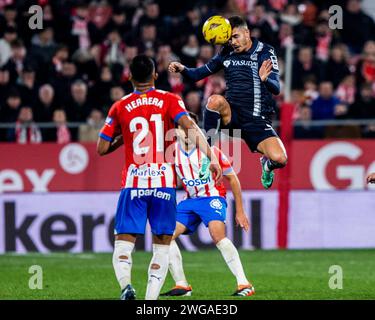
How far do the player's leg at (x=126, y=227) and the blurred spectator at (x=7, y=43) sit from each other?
9.55 metres

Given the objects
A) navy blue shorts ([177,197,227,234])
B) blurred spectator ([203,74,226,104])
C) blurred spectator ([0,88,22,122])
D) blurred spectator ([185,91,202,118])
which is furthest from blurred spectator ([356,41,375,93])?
navy blue shorts ([177,197,227,234])

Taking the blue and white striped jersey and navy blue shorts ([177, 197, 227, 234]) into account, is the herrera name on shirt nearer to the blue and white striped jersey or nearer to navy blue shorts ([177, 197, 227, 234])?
the blue and white striped jersey

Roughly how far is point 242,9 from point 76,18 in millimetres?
3291

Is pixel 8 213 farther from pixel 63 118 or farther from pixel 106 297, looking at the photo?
pixel 106 297

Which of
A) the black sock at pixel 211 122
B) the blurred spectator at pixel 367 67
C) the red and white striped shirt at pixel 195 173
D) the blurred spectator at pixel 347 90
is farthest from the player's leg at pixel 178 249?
the blurred spectator at pixel 367 67

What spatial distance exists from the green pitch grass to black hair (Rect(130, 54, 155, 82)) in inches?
102

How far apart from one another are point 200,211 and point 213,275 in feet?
7.43

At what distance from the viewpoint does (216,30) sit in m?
11.8

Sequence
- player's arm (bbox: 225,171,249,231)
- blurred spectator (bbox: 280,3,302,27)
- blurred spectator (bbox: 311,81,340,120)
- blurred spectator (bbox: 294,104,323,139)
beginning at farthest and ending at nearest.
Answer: blurred spectator (bbox: 280,3,302,27), blurred spectator (bbox: 311,81,340,120), blurred spectator (bbox: 294,104,323,139), player's arm (bbox: 225,171,249,231)

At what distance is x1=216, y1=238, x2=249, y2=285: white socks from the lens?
11.7 m

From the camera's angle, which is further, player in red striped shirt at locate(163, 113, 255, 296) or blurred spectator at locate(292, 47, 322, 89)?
blurred spectator at locate(292, 47, 322, 89)

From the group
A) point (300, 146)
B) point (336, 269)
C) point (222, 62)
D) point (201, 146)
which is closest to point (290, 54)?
point (300, 146)

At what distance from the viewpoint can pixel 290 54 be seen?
17797 mm

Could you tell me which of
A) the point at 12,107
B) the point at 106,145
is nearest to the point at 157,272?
the point at 106,145
